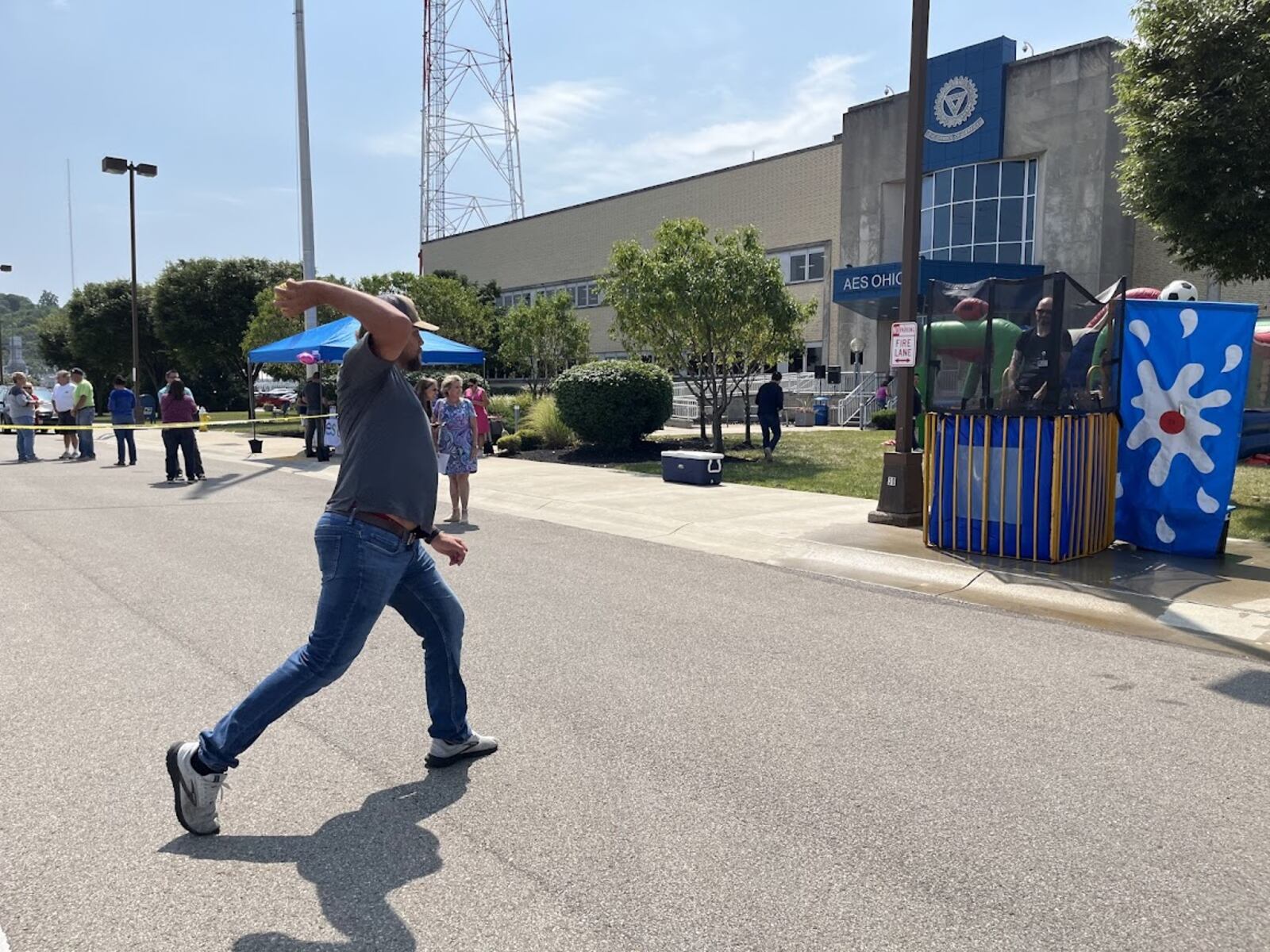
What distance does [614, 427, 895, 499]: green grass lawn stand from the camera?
46.9 feet

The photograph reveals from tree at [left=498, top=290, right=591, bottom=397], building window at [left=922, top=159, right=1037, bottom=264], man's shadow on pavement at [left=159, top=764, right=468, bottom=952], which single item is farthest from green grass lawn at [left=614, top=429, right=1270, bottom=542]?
building window at [left=922, top=159, right=1037, bottom=264]

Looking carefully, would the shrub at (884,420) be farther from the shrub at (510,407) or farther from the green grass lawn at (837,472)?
the shrub at (510,407)

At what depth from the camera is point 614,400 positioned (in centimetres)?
1870

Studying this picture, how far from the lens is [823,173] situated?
43000mm

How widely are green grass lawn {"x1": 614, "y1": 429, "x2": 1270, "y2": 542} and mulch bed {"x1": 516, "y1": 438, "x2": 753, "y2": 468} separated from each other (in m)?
0.55

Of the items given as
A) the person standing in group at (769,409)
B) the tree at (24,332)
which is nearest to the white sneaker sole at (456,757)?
the person standing in group at (769,409)

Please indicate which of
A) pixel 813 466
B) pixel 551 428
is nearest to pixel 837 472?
pixel 813 466

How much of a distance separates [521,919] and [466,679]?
8.03 feet

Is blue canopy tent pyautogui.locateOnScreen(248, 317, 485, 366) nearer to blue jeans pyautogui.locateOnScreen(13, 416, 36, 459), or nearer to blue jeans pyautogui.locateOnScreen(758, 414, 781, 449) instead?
blue jeans pyautogui.locateOnScreen(13, 416, 36, 459)

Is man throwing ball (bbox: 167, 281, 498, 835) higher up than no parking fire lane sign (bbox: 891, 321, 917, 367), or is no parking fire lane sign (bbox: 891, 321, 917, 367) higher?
no parking fire lane sign (bbox: 891, 321, 917, 367)

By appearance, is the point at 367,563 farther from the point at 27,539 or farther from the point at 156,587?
the point at 27,539

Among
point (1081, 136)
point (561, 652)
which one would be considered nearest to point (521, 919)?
point (561, 652)

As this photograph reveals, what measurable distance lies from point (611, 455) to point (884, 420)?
464 inches

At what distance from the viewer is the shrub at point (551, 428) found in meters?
20.5
